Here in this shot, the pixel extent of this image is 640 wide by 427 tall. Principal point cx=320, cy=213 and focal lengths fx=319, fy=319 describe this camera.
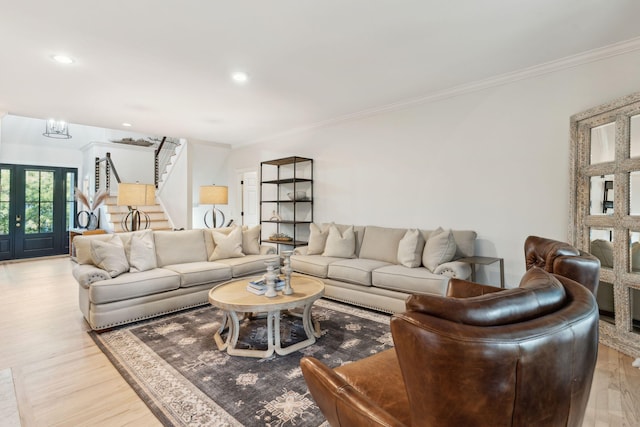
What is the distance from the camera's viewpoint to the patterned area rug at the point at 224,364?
1872 millimetres

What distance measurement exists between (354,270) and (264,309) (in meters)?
1.51

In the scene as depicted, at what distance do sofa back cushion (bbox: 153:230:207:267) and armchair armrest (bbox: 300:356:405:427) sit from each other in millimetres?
3257

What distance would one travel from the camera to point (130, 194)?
4570mm

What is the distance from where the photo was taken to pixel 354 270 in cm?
377

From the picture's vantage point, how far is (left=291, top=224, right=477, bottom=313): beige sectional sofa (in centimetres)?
332

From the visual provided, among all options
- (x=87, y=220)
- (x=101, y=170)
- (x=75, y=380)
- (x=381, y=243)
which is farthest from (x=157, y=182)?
(x=75, y=380)

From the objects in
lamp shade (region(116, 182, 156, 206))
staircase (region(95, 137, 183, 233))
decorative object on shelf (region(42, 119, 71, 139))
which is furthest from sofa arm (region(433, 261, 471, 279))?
decorative object on shelf (region(42, 119, 71, 139))

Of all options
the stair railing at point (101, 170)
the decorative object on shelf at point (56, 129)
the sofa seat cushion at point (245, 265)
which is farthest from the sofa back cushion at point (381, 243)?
the decorative object on shelf at point (56, 129)

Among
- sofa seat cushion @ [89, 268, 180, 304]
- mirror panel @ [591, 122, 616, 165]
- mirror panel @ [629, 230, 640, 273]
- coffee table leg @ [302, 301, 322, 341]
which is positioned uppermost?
mirror panel @ [591, 122, 616, 165]

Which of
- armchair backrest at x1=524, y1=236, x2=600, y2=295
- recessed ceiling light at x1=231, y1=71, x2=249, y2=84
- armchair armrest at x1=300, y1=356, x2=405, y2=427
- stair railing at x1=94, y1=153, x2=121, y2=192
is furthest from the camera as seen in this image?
stair railing at x1=94, y1=153, x2=121, y2=192

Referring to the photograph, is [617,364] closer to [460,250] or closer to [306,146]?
[460,250]

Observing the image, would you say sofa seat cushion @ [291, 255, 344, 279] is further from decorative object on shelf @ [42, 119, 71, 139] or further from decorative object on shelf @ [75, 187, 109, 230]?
decorative object on shelf @ [42, 119, 71, 139]

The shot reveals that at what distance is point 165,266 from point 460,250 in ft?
11.6

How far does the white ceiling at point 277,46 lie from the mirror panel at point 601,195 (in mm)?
1195
